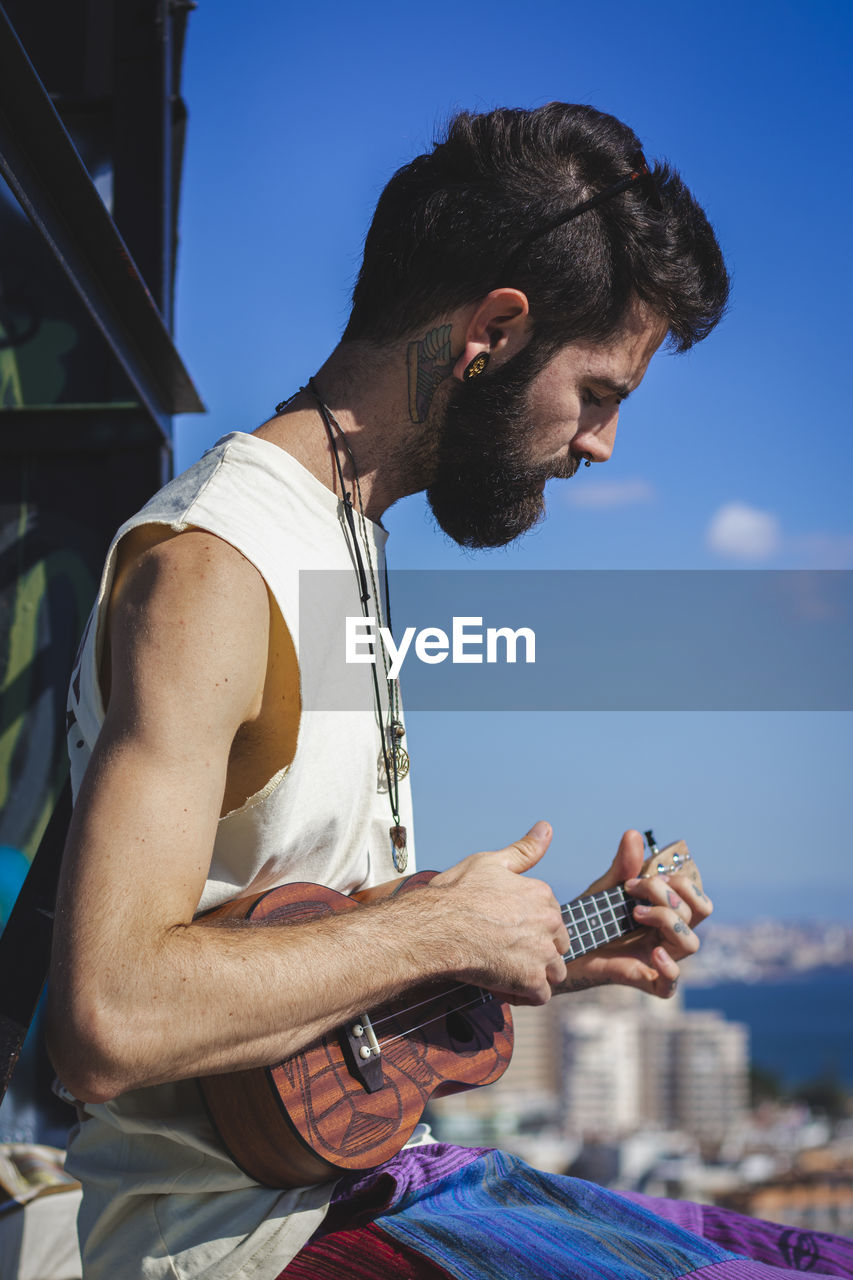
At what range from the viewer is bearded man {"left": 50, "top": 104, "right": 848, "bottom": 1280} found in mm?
1177

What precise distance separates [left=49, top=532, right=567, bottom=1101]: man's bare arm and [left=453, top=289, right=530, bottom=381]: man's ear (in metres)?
0.73

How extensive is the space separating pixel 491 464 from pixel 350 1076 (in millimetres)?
1123

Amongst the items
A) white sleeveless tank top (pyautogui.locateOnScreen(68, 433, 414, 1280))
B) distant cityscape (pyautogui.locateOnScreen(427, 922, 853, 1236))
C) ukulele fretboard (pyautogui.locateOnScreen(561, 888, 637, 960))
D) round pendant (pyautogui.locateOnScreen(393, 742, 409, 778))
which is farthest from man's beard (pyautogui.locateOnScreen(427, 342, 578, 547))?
distant cityscape (pyautogui.locateOnScreen(427, 922, 853, 1236))

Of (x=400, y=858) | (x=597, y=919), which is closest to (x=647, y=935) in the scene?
(x=597, y=919)

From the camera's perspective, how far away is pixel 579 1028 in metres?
90.8

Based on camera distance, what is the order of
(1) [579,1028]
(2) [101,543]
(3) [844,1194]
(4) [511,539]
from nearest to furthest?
(4) [511,539] → (2) [101,543] → (3) [844,1194] → (1) [579,1028]

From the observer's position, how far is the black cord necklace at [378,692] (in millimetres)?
1784

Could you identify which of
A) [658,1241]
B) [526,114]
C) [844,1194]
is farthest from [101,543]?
[844,1194]

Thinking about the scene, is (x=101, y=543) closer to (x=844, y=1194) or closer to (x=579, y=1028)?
(x=844, y=1194)

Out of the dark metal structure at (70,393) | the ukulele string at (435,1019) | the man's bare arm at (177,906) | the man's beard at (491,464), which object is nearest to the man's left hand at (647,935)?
the ukulele string at (435,1019)

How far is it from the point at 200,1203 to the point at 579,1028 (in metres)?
96.7

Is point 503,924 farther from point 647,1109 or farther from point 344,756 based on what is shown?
point 647,1109

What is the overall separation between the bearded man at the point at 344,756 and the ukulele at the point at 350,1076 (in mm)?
53

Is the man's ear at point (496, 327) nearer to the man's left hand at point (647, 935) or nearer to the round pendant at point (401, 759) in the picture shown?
the round pendant at point (401, 759)
